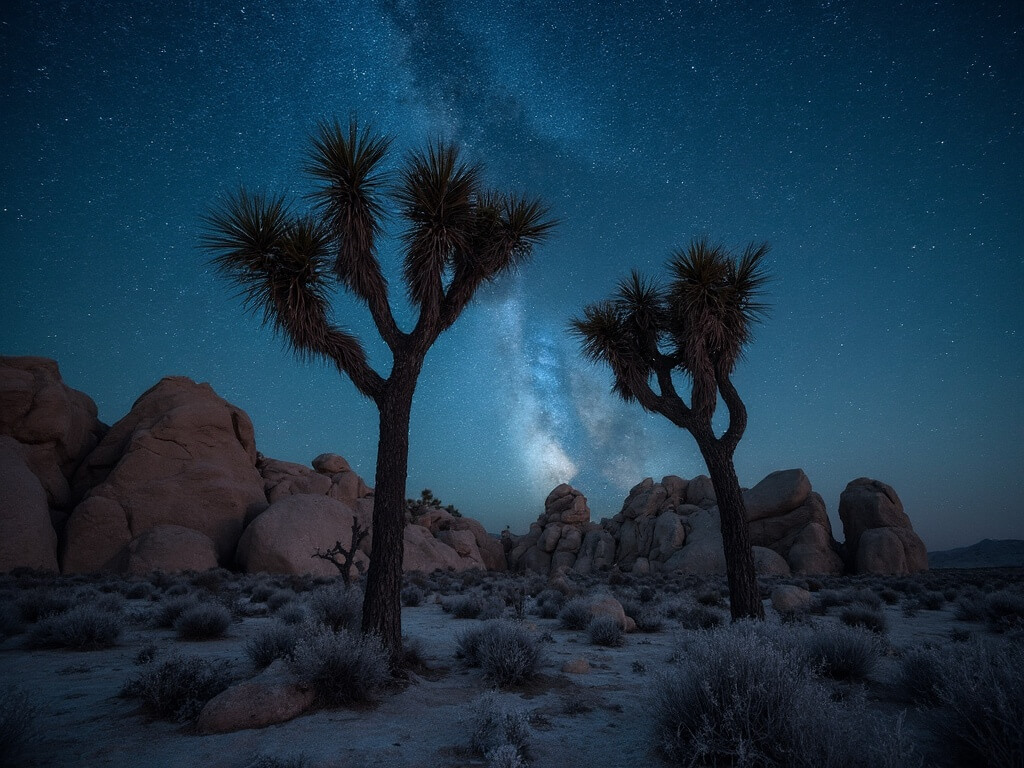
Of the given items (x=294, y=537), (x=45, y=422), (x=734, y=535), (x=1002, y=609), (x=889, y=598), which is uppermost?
(x=45, y=422)

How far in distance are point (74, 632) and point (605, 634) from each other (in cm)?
849

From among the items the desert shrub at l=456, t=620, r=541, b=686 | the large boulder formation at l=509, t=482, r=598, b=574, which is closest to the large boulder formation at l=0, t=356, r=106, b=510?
the desert shrub at l=456, t=620, r=541, b=686

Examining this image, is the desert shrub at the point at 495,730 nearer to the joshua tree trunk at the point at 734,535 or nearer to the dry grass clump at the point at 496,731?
the dry grass clump at the point at 496,731

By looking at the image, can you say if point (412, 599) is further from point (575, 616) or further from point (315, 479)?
point (315, 479)

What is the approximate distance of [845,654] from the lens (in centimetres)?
574

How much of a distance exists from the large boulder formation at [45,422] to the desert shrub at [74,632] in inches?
880

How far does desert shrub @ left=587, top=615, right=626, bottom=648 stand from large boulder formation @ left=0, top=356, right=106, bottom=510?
2854 centimetres

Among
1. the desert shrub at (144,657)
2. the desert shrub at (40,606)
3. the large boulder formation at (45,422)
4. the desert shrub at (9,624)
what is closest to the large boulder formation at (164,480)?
the large boulder formation at (45,422)

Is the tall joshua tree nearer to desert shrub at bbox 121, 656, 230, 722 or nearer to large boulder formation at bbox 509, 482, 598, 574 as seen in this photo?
desert shrub at bbox 121, 656, 230, 722

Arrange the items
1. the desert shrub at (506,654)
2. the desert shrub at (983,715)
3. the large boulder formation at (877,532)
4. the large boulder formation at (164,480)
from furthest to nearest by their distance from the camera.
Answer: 1. the large boulder formation at (877,532)
2. the large boulder formation at (164,480)
3. the desert shrub at (506,654)
4. the desert shrub at (983,715)

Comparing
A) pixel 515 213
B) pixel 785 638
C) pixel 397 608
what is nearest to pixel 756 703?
pixel 785 638

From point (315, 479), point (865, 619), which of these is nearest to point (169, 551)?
point (315, 479)

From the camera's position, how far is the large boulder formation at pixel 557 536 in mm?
39531

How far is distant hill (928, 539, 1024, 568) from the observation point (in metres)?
50.4
